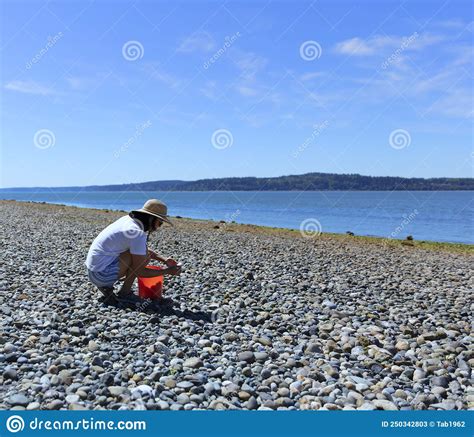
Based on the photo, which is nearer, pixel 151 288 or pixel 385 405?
pixel 385 405

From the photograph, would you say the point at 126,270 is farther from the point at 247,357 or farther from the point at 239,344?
the point at 247,357

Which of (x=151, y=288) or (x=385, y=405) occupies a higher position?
(x=151, y=288)

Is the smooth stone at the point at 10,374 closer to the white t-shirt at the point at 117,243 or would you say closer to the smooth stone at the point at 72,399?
the smooth stone at the point at 72,399

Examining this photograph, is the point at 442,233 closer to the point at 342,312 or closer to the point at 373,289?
the point at 373,289

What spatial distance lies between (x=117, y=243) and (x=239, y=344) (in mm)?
2602

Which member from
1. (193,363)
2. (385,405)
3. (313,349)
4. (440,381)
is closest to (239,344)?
(313,349)

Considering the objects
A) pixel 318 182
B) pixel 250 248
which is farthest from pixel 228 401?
pixel 318 182

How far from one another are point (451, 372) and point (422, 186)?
5976 inches

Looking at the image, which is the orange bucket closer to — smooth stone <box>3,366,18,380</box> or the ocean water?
smooth stone <box>3,366,18,380</box>

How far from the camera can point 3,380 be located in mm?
4660

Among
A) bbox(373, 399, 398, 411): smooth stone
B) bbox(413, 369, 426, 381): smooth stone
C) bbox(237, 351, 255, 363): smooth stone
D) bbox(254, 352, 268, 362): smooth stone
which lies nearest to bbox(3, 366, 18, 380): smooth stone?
bbox(237, 351, 255, 363): smooth stone

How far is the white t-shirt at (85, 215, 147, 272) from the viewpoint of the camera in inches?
290

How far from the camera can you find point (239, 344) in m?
6.06

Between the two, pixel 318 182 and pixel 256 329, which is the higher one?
pixel 318 182
